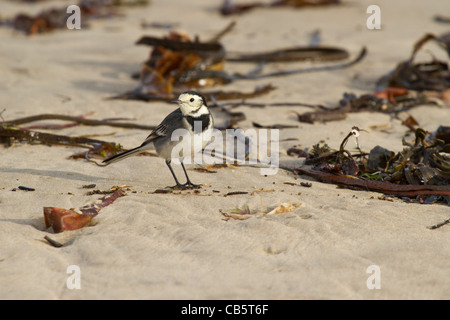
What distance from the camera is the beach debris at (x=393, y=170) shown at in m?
5.12

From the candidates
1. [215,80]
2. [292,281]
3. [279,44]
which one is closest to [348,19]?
[279,44]

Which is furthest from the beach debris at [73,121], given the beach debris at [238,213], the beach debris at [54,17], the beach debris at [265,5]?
the beach debris at [265,5]

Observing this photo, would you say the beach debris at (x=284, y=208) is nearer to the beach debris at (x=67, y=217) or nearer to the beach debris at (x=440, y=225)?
the beach debris at (x=440, y=225)

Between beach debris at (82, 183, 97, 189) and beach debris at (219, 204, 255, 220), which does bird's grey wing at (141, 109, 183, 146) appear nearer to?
beach debris at (82, 183, 97, 189)

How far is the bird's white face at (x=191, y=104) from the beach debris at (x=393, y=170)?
1.04 metres

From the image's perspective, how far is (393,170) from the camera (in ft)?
17.8

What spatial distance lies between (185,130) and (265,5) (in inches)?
422

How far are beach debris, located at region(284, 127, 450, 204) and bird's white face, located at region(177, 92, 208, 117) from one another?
1041 millimetres

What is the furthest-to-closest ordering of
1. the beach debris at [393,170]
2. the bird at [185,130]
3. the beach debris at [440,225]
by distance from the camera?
the bird at [185,130], the beach debris at [393,170], the beach debris at [440,225]

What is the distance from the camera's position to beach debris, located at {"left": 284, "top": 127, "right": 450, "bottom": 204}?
201 inches

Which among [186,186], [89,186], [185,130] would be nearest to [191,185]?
[186,186]

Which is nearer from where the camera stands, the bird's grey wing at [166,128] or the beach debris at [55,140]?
the bird's grey wing at [166,128]

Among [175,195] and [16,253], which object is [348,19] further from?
[16,253]

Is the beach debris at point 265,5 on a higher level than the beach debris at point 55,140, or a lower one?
higher
